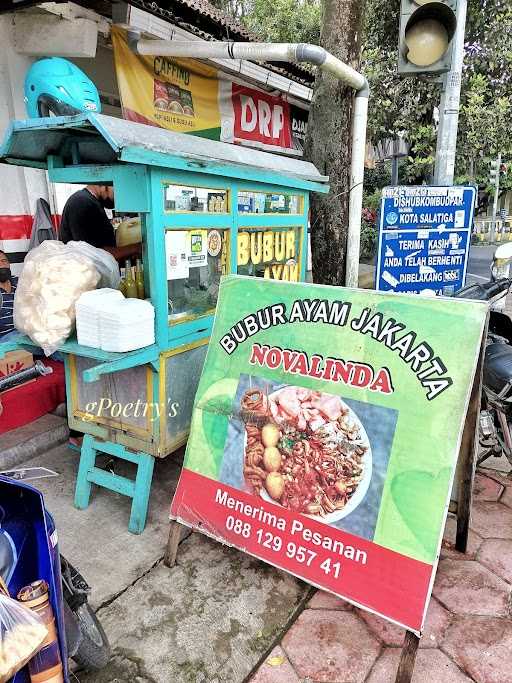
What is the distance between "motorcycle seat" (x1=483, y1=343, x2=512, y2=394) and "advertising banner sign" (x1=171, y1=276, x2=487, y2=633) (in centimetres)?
132

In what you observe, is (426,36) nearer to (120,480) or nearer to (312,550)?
(312,550)

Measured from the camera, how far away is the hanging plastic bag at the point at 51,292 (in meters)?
2.48

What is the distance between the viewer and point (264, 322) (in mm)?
2338

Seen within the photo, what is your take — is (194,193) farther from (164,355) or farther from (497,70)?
(497,70)

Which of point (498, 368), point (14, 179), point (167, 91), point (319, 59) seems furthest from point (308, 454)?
point (167, 91)

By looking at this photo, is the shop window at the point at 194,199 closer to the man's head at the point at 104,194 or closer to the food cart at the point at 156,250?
the food cart at the point at 156,250

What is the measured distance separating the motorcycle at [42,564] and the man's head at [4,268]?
9.88 feet

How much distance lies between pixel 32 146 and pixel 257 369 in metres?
1.82

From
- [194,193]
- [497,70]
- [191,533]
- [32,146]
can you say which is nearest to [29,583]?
[191,533]

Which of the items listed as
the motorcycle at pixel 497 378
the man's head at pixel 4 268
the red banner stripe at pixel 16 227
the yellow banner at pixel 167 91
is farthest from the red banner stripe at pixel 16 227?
the motorcycle at pixel 497 378

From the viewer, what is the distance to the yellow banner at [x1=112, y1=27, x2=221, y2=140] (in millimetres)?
4914

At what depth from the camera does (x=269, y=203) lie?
351 cm

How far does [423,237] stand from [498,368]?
1.99 m

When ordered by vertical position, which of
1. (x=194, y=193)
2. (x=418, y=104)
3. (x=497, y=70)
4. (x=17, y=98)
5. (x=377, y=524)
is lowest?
(x=377, y=524)
